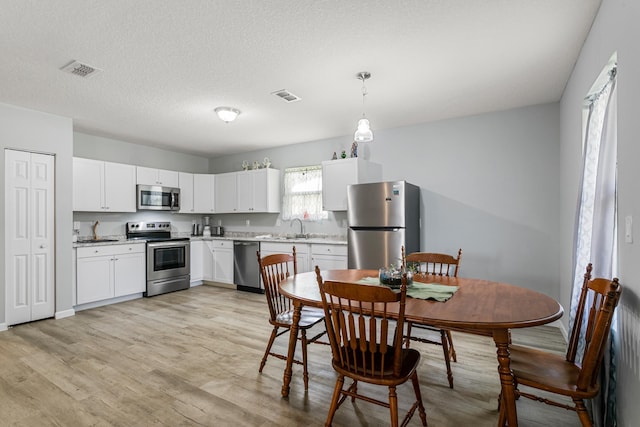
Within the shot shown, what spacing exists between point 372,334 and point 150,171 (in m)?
5.08

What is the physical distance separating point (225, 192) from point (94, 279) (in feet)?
8.34

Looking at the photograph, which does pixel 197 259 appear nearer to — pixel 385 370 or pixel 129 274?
pixel 129 274

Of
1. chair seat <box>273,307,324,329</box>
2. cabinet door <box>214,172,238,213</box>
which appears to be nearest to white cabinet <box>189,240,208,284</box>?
cabinet door <box>214,172,238,213</box>

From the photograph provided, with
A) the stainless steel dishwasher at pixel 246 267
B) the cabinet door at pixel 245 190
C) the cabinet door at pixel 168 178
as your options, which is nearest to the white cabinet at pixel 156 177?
the cabinet door at pixel 168 178

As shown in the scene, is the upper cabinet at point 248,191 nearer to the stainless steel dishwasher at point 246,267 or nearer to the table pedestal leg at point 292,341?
the stainless steel dishwasher at point 246,267

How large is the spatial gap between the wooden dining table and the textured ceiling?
176 cm

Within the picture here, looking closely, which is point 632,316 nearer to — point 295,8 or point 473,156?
point 295,8

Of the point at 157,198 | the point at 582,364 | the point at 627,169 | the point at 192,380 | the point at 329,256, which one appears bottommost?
the point at 192,380

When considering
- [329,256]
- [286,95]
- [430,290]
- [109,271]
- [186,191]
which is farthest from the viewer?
[186,191]

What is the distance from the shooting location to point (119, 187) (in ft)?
16.8

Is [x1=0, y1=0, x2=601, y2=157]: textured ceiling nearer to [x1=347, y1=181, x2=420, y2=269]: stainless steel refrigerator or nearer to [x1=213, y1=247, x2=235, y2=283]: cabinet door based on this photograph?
[x1=347, y1=181, x2=420, y2=269]: stainless steel refrigerator

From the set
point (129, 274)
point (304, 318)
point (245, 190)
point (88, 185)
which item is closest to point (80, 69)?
point (88, 185)

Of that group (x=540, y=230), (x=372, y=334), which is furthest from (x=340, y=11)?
(x=540, y=230)

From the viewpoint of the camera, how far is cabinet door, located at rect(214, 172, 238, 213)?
20.5ft
